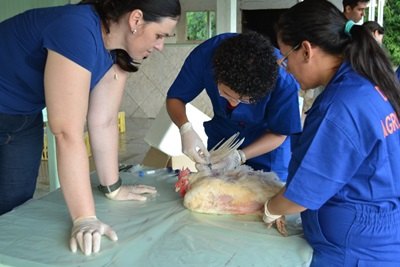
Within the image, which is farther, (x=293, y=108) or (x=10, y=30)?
(x=293, y=108)

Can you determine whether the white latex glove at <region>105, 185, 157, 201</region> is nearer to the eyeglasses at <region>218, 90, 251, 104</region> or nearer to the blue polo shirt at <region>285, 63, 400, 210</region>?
the eyeglasses at <region>218, 90, 251, 104</region>

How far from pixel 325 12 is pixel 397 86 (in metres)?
0.28

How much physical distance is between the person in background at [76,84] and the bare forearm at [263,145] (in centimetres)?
44

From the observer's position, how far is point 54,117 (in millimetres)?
1259

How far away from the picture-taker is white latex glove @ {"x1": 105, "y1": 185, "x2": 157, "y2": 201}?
1631 mm

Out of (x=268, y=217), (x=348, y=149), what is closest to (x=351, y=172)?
(x=348, y=149)

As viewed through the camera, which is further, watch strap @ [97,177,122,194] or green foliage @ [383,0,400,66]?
green foliage @ [383,0,400,66]

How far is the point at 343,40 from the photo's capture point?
1.17m

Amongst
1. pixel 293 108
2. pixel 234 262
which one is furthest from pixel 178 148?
pixel 234 262

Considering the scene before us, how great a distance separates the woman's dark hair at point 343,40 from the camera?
1130 millimetres

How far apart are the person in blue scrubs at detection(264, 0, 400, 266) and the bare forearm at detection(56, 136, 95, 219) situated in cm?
58

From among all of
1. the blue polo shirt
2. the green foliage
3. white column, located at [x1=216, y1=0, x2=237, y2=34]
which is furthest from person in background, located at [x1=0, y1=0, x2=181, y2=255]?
the green foliage

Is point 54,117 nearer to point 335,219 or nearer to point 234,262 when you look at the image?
point 234,262

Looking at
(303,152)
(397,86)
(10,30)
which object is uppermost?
(10,30)
